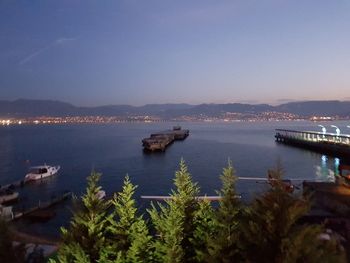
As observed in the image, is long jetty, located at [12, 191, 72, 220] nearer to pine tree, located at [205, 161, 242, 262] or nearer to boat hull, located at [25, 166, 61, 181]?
boat hull, located at [25, 166, 61, 181]

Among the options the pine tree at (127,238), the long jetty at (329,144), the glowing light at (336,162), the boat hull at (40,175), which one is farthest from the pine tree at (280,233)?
the long jetty at (329,144)

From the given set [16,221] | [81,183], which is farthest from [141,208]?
[81,183]

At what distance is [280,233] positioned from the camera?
9.56 m

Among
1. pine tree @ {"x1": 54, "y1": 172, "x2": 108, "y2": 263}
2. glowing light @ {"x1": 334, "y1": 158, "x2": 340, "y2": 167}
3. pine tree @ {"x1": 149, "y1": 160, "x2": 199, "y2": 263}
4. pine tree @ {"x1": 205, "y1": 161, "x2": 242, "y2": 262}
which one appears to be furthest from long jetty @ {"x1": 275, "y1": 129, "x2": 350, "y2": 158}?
pine tree @ {"x1": 54, "y1": 172, "x2": 108, "y2": 263}

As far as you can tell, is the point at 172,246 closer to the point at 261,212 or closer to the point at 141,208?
the point at 261,212

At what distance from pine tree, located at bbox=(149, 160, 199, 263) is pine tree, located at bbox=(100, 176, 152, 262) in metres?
0.58

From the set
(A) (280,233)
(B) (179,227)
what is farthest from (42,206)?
(A) (280,233)

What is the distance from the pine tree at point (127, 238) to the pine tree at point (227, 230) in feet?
6.69

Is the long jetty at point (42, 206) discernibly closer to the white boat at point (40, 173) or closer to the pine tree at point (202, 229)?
the white boat at point (40, 173)

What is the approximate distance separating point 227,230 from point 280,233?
2177 mm

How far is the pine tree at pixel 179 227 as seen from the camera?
39.6ft

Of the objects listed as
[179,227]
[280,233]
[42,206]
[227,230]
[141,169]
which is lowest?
[141,169]

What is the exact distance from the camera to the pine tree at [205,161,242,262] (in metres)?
11.1

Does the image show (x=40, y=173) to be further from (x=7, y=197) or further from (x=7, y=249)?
(x=7, y=249)
